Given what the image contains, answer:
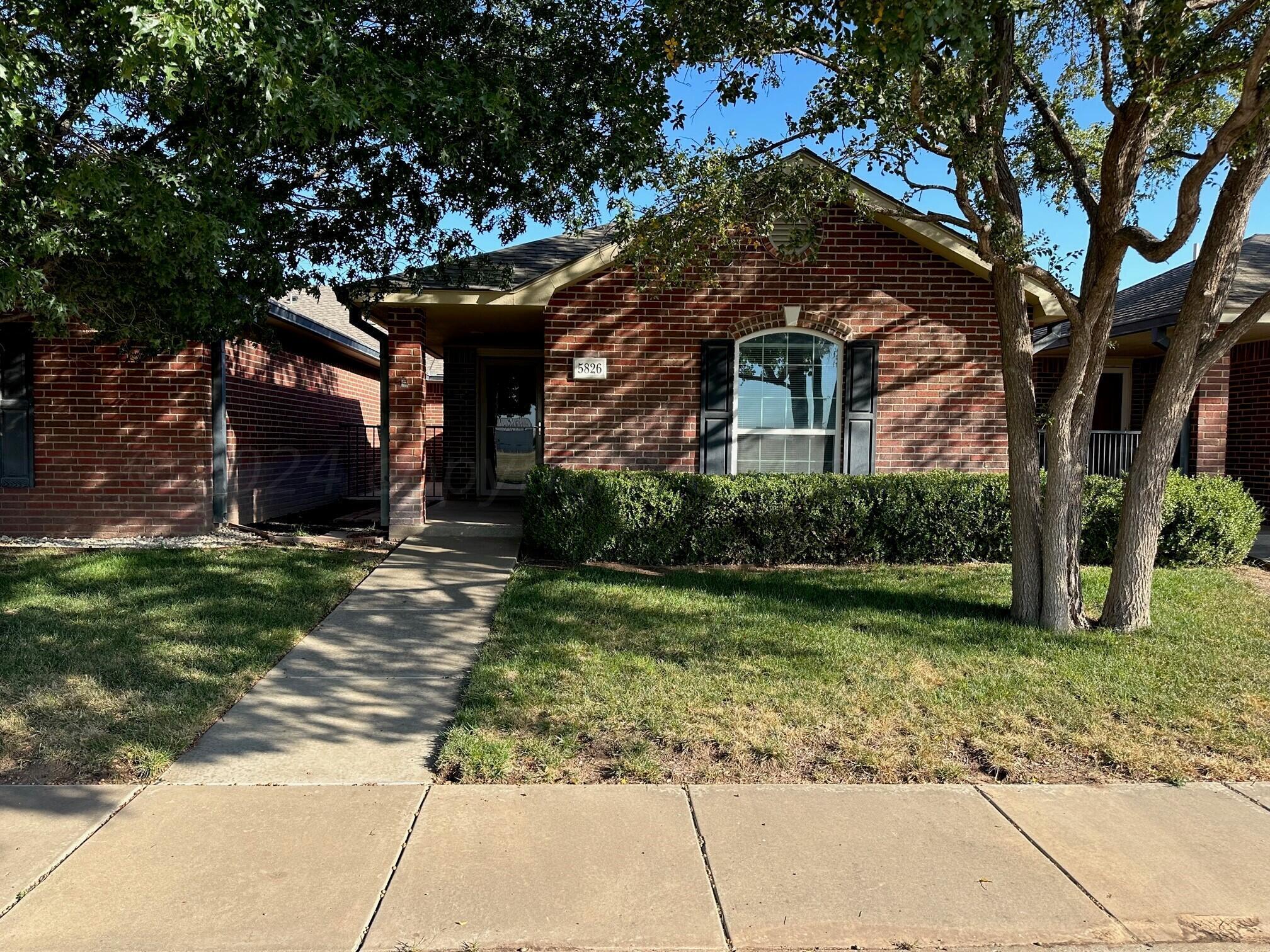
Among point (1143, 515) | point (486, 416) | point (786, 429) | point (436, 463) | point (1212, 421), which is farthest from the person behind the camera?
point (436, 463)

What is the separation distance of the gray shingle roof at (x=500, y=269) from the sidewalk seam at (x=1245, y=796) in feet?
24.0

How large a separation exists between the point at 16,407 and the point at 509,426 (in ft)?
21.8

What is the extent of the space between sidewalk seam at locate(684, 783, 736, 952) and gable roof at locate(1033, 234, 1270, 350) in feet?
26.8

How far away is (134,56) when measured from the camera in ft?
13.4

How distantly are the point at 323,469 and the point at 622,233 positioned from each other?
8886 millimetres

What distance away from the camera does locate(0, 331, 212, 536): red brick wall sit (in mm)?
9602

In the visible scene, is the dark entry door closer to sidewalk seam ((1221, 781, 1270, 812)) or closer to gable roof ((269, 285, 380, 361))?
sidewalk seam ((1221, 781, 1270, 812))

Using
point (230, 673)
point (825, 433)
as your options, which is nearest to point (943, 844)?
point (230, 673)

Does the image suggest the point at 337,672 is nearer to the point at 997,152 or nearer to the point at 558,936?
the point at 558,936

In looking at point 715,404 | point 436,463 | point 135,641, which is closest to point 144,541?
point 135,641

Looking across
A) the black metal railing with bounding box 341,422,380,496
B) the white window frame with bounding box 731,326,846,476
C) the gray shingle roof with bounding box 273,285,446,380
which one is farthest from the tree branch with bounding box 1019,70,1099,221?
the black metal railing with bounding box 341,422,380,496

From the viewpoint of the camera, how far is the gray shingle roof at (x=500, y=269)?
8.71m

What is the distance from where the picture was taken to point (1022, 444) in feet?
20.6

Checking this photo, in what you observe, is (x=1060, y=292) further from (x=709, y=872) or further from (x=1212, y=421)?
(x=1212, y=421)
